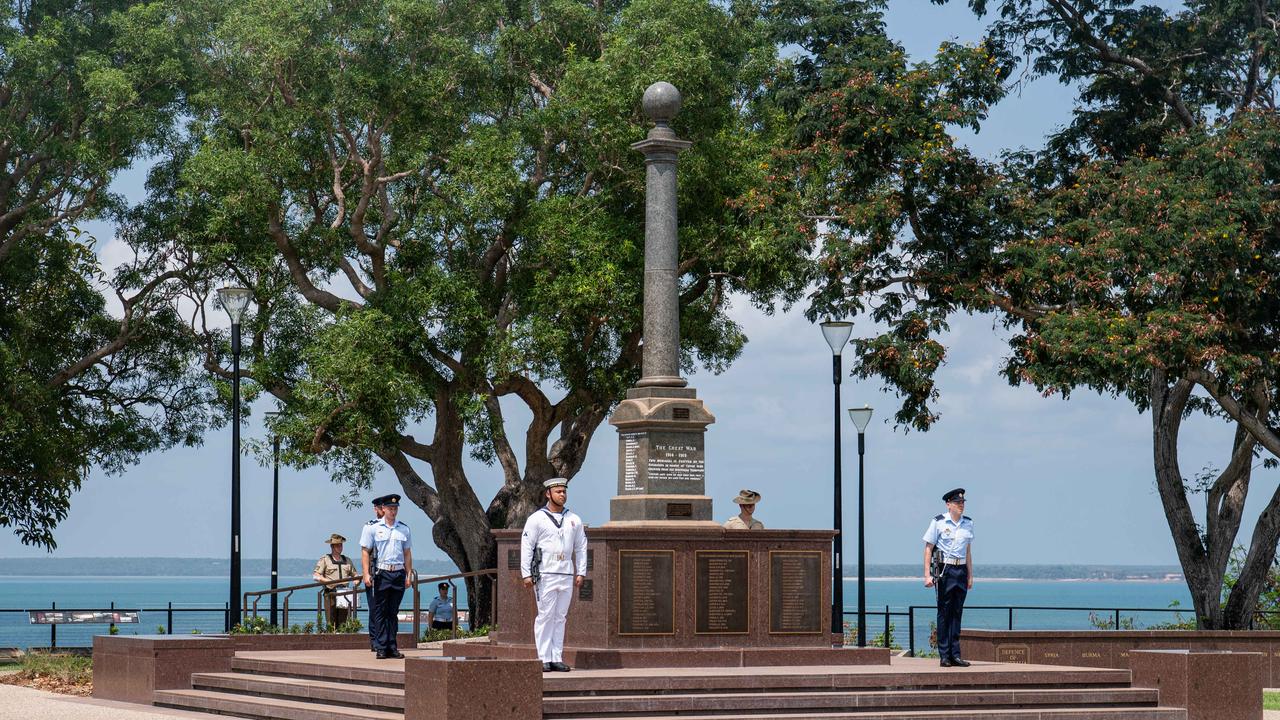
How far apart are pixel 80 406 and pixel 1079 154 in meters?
21.6

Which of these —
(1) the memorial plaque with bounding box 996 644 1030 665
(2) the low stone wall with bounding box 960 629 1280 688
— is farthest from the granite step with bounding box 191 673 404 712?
(1) the memorial plaque with bounding box 996 644 1030 665

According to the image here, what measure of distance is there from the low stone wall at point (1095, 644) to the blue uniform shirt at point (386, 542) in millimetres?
8446

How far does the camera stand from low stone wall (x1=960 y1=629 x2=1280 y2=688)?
23656 mm

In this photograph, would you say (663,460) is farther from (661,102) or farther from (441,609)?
(441,609)

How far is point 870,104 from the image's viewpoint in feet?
96.4

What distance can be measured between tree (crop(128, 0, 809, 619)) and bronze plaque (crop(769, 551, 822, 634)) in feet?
39.5

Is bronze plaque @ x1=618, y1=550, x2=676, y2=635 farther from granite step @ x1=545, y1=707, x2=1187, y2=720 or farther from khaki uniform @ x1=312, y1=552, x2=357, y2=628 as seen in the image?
khaki uniform @ x1=312, y1=552, x2=357, y2=628

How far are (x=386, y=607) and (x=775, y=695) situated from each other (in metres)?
5.00

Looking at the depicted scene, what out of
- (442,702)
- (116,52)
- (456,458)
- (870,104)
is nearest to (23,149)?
(116,52)

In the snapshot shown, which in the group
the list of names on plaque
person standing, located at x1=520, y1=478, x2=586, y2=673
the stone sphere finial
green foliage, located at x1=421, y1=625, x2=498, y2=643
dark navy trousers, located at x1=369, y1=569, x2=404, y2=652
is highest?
the stone sphere finial

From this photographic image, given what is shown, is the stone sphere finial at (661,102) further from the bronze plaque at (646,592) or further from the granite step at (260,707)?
the granite step at (260,707)

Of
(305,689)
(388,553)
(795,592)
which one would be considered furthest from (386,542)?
(795,592)

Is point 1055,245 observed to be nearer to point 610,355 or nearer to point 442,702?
point 610,355

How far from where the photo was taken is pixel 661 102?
19.2m
